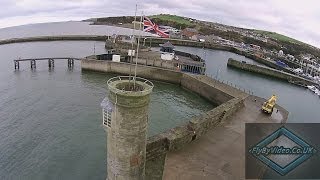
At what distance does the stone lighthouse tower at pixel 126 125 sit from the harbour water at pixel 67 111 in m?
7.29

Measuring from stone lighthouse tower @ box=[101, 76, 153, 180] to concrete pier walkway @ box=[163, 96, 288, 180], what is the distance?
13.0 ft

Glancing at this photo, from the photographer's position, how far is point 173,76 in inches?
1829

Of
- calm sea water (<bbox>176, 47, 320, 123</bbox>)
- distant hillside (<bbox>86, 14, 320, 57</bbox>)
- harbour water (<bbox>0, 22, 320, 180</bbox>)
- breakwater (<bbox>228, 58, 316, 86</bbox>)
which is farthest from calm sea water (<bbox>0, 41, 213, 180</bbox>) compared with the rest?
distant hillside (<bbox>86, 14, 320, 57</bbox>)

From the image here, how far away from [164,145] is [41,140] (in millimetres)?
11500

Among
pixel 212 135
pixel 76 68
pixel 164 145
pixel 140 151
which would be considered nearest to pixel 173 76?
pixel 76 68

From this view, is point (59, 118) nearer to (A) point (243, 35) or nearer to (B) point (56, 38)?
(B) point (56, 38)

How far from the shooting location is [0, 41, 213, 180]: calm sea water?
69.2 feet

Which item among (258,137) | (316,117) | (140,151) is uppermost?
(140,151)

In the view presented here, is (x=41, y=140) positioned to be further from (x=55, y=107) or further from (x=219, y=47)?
(x=219, y=47)

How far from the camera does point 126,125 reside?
41.2ft

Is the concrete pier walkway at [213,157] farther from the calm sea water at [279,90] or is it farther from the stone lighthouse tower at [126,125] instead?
the calm sea water at [279,90]

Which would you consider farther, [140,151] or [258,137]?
[258,137]

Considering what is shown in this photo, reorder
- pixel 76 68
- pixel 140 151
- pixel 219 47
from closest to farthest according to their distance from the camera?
pixel 140 151 < pixel 76 68 < pixel 219 47

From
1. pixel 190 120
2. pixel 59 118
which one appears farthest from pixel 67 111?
pixel 190 120
